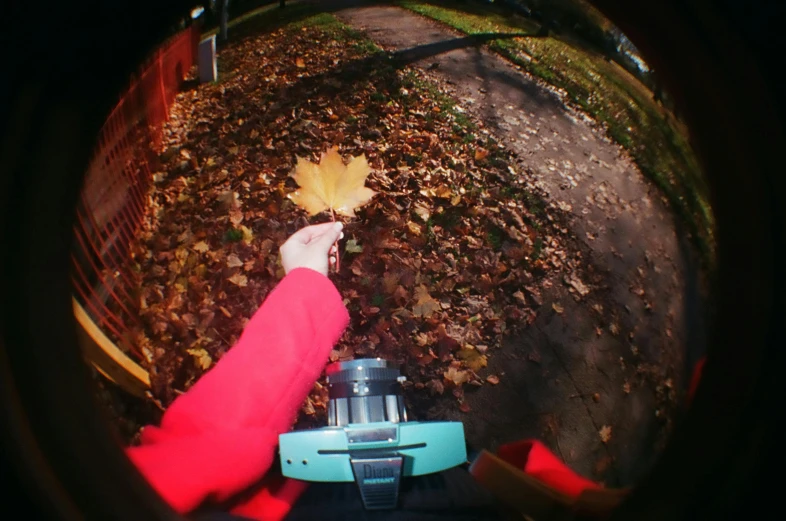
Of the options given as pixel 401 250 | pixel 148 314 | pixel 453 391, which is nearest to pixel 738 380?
pixel 453 391

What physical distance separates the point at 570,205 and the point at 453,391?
527 millimetres

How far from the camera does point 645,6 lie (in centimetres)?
64

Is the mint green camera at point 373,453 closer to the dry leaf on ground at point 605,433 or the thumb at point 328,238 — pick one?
the dry leaf on ground at point 605,433

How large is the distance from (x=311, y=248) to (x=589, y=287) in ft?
2.10

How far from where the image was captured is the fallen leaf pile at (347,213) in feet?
2.85

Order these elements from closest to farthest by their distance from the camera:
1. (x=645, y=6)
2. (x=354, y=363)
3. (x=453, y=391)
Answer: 1. (x=645, y=6)
2. (x=354, y=363)
3. (x=453, y=391)

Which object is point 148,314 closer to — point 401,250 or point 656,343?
point 401,250

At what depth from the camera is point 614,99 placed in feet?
2.62

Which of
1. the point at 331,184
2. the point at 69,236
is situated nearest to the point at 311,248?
the point at 331,184

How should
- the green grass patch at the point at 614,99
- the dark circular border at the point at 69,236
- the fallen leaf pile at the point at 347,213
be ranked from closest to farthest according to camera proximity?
1. the dark circular border at the point at 69,236
2. the green grass patch at the point at 614,99
3. the fallen leaf pile at the point at 347,213

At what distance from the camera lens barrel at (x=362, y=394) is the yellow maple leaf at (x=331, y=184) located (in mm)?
385

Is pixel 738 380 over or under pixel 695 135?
under

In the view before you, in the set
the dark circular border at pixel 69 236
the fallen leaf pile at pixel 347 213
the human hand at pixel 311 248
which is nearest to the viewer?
the dark circular border at pixel 69 236

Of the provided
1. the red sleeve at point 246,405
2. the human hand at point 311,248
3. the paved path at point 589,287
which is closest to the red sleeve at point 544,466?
the paved path at point 589,287
